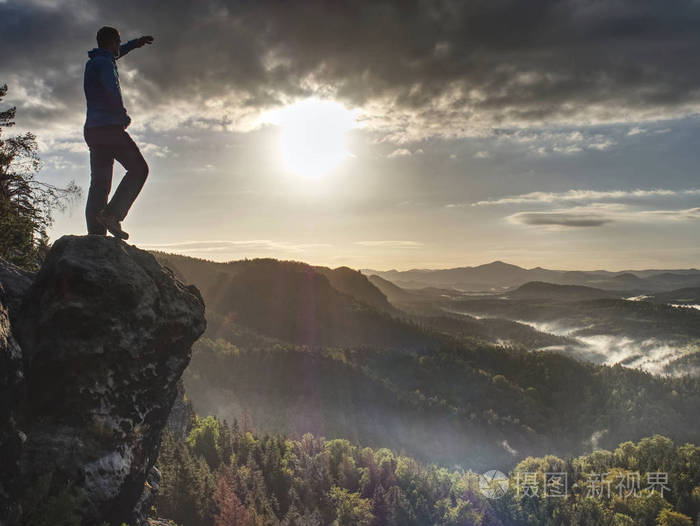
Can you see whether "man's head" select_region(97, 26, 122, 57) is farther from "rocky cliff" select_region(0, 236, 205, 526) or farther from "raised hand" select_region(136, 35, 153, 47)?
"rocky cliff" select_region(0, 236, 205, 526)

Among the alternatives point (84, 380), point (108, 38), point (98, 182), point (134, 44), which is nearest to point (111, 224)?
point (98, 182)

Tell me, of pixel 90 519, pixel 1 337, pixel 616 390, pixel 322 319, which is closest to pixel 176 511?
pixel 90 519

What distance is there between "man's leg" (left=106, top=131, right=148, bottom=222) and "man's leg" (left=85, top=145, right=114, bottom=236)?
182mm

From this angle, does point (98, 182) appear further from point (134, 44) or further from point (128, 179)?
point (134, 44)

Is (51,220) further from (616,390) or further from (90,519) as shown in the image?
(616,390)

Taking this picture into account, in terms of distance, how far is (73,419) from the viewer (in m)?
6.88

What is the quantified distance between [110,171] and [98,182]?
0.40 m

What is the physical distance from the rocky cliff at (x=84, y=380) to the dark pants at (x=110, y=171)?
109 centimetres

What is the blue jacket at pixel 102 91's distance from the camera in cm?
809

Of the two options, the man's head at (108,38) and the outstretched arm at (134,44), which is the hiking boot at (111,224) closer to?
the man's head at (108,38)

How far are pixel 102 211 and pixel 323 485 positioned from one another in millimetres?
18671

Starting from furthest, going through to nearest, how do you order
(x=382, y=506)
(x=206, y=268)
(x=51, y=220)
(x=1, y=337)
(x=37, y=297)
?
(x=206, y=268)
(x=382, y=506)
(x=51, y=220)
(x=37, y=297)
(x=1, y=337)

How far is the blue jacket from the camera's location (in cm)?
809

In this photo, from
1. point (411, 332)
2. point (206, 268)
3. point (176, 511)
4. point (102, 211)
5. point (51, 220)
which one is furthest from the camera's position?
point (206, 268)
